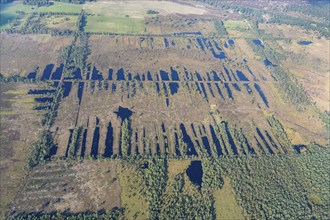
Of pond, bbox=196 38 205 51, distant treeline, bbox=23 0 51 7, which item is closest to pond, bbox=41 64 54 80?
distant treeline, bbox=23 0 51 7

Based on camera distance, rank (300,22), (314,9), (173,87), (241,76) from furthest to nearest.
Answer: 1. (314,9)
2. (300,22)
3. (241,76)
4. (173,87)

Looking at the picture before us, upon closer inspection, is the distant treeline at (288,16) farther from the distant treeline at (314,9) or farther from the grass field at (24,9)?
the grass field at (24,9)

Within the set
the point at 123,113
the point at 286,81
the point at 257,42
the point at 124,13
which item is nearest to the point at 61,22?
the point at 124,13

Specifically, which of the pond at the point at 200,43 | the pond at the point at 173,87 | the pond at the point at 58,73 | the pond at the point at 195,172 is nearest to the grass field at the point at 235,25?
the pond at the point at 200,43

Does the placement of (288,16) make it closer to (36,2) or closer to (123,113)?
(123,113)

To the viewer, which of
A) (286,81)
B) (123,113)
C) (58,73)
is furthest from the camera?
(286,81)

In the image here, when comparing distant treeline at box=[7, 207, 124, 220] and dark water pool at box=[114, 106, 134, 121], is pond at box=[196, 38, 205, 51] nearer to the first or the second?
dark water pool at box=[114, 106, 134, 121]

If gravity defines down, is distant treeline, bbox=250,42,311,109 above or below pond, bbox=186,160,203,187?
above
